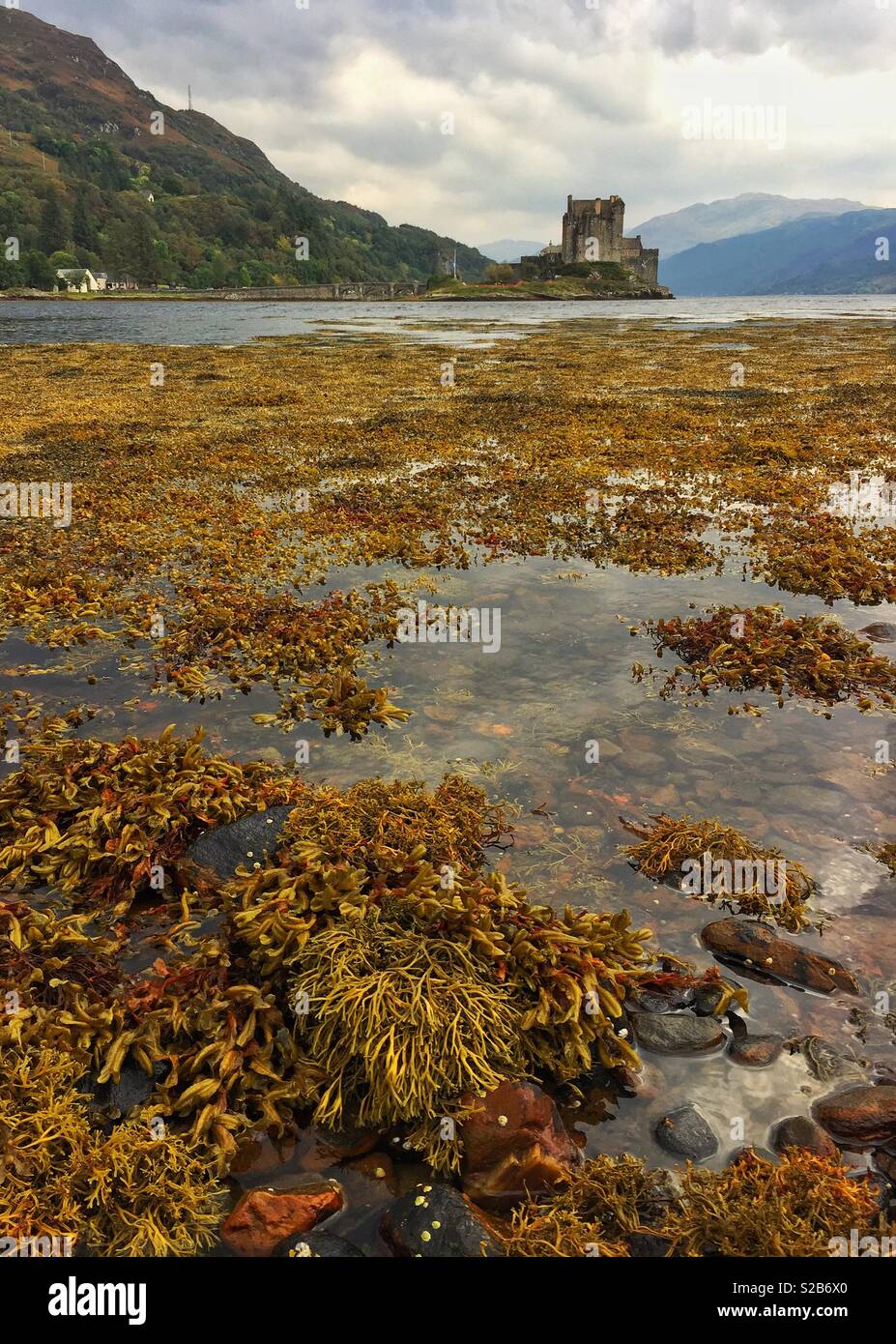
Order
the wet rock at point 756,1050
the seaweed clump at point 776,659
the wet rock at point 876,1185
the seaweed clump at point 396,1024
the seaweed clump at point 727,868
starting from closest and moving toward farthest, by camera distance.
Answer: the wet rock at point 876,1185 < the seaweed clump at point 396,1024 < the wet rock at point 756,1050 < the seaweed clump at point 727,868 < the seaweed clump at point 776,659

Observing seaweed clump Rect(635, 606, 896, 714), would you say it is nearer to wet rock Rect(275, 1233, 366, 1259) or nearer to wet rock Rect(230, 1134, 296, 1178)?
wet rock Rect(230, 1134, 296, 1178)

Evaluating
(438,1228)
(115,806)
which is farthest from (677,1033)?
(115,806)

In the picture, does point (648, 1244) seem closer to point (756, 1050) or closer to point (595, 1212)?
point (595, 1212)

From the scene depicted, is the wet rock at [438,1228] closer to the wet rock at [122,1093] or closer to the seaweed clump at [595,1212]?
the seaweed clump at [595,1212]

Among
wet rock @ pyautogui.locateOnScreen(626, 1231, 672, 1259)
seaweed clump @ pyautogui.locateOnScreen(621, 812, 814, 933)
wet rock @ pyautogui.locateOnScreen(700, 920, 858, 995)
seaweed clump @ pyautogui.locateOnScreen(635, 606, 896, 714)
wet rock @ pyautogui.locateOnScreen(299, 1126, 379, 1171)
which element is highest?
seaweed clump @ pyautogui.locateOnScreen(635, 606, 896, 714)

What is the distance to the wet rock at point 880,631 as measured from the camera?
11.0 metres

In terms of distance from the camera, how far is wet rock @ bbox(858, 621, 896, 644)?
36.0 ft

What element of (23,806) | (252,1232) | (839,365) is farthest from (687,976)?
(839,365)

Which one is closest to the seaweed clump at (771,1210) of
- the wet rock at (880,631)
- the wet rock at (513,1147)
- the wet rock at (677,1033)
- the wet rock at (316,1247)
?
the wet rock at (513,1147)

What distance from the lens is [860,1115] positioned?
442 centimetres

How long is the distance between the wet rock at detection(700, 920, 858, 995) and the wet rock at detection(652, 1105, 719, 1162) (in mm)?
1405

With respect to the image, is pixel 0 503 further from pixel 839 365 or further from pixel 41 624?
pixel 839 365

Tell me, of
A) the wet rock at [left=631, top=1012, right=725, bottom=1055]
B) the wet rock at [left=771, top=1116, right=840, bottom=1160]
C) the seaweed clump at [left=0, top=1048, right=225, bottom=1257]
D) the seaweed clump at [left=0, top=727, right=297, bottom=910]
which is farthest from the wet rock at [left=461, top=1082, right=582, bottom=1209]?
the seaweed clump at [left=0, top=727, right=297, bottom=910]

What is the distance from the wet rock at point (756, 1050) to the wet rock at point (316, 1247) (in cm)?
259
